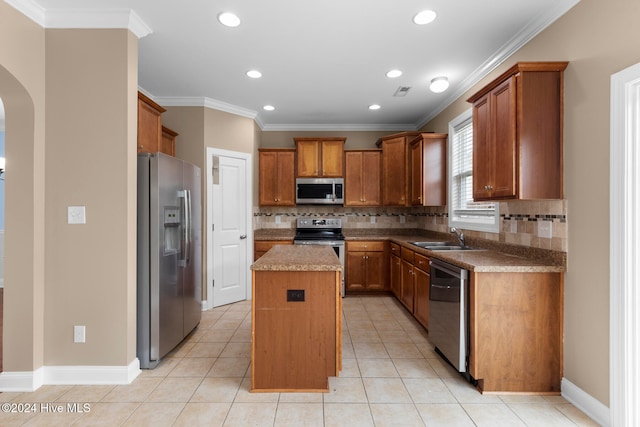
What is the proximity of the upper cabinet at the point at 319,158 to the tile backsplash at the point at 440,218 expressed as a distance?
2.03ft

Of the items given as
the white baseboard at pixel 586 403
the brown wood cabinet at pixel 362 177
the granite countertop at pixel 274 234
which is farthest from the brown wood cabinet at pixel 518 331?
the granite countertop at pixel 274 234

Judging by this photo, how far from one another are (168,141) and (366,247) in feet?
9.88

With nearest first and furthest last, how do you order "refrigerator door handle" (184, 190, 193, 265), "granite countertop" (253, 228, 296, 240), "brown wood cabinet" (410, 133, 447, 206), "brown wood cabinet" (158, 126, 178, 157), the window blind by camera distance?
"refrigerator door handle" (184, 190, 193, 265) < the window blind < "brown wood cabinet" (158, 126, 178, 157) < "brown wood cabinet" (410, 133, 447, 206) < "granite countertop" (253, 228, 296, 240)

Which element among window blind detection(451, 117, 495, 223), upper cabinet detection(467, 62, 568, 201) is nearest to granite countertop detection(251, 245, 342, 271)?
upper cabinet detection(467, 62, 568, 201)

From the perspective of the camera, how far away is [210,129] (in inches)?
156

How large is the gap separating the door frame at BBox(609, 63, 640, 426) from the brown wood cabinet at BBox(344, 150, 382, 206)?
10.5 feet

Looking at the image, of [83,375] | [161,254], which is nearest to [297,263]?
[161,254]

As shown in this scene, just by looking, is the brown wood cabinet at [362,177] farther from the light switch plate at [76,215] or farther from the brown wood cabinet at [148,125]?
the light switch plate at [76,215]

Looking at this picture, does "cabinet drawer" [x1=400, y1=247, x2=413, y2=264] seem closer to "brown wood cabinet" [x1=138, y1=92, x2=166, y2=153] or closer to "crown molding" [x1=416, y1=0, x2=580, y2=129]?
"crown molding" [x1=416, y1=0, x2=580, y2=129]

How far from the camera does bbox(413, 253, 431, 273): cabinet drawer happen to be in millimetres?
3020

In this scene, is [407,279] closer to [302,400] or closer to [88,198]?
[302,400]

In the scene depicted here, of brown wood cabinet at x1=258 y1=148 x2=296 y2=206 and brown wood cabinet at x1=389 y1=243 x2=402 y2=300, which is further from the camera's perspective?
brown wood cabinet at x1=258 y1=148 x2=296 y2=206

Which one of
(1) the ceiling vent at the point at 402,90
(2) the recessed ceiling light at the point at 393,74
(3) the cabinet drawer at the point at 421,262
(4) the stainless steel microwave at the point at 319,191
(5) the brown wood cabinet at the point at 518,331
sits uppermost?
(1) the ceiling vent at the point at 402,90

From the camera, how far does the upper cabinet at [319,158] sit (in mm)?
4789
